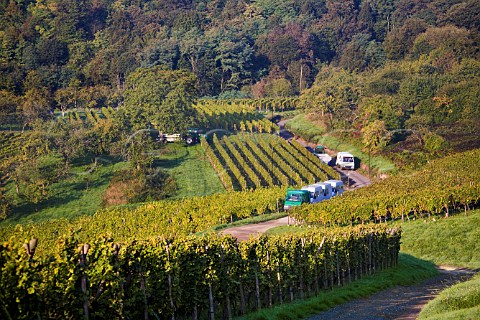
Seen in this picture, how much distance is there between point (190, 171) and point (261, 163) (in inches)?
278

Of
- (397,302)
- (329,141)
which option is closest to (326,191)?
(329,141)

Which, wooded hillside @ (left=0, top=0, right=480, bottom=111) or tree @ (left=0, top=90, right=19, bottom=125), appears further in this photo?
wooded hillside @ (left=0, top=0, right=480, bottom=111)

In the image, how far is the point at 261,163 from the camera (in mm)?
67312

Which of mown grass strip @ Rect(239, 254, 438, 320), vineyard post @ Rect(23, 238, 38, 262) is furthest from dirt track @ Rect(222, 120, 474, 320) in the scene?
vineyard post @ Rect(23, 238, 38, 262)

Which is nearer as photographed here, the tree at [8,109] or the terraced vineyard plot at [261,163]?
the terraced vineyard plot at [261,163]

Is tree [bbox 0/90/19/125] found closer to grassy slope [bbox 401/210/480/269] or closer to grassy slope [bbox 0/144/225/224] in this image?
grassy slope [bbox 0/144/225/224]

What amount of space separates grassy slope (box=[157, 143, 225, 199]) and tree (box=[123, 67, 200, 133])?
270 cm

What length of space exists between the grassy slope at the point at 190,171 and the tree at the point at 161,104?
2701mm

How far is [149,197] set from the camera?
5831cm

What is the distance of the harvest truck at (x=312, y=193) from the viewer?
48.8 meters

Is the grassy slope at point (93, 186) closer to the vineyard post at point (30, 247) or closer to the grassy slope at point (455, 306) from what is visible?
the grassy slope at point (455, 306)

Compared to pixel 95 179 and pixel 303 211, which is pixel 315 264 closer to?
pixel 303 211

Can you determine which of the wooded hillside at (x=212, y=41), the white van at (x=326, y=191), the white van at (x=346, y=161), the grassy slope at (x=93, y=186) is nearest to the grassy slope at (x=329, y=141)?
the white van at (x=346, y=161)

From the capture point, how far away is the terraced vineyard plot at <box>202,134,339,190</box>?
201ft
